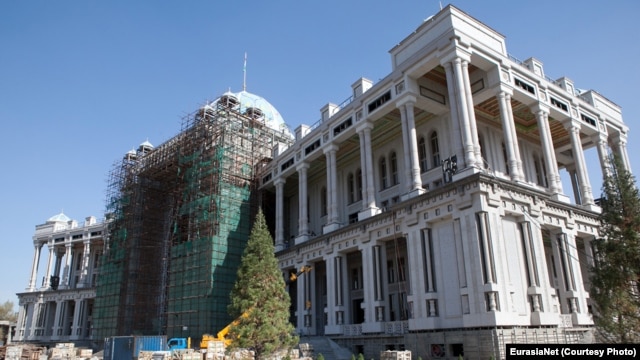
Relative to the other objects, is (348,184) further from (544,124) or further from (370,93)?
(544,124)

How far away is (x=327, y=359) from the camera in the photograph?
29375mm

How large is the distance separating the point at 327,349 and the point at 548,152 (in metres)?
19.8

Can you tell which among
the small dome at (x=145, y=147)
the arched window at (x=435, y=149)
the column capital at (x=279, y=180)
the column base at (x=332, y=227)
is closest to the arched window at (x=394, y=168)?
Result: the arched window at (x=435, y=149)

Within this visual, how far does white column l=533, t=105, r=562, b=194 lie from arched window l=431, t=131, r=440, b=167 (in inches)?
273

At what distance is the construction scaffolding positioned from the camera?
41.1 m

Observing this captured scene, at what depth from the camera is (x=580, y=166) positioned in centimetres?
3391

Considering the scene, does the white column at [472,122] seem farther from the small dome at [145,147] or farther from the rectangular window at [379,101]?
the small dome at [145,147]

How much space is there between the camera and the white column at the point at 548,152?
30.4 meters

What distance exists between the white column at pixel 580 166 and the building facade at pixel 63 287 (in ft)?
191

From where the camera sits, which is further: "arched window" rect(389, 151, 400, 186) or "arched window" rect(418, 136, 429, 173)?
"arched window" rect(389, 151, 400, 186)

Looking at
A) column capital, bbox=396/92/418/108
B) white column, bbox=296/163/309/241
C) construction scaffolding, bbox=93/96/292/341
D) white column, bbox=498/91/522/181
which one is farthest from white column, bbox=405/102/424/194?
construction scaffolding, bbox=93/96/292/341

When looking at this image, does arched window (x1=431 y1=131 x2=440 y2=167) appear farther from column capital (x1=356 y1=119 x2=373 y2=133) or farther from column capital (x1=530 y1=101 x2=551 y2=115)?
column capital (x1=530 y1=101 x2=551 y2=115)

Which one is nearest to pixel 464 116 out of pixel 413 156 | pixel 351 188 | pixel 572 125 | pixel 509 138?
pixel 509 138

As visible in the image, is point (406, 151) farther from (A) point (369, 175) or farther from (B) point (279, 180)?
(B) point (279, 180)
